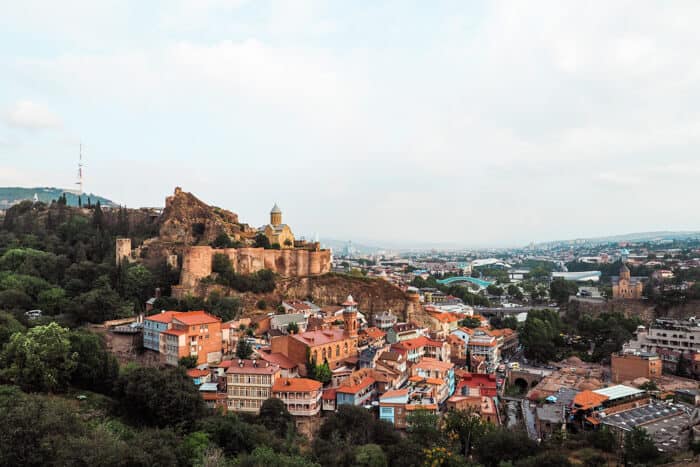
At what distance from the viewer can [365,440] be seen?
21.1 m

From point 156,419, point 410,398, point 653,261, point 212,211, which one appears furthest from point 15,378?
point 653,261

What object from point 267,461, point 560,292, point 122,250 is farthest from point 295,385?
point 560,292

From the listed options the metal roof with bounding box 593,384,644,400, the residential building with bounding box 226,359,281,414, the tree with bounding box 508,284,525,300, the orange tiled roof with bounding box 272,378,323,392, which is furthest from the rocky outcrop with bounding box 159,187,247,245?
the tree with bounding box 508,284,525,300

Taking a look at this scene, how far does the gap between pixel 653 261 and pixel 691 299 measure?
4012cm

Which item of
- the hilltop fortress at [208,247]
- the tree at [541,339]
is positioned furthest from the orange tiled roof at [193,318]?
the tree at [541,339]

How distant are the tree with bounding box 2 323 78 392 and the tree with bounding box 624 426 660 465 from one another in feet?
76.0

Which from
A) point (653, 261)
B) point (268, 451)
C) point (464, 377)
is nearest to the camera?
point (268, 451)

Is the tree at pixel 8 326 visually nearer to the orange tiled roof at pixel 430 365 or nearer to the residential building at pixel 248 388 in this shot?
the residential building at pixel 248 388

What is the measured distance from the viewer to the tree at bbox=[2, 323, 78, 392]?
22.1 m

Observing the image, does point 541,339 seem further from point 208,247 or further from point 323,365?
point 208,247

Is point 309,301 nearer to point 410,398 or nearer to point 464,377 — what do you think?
point 464,377

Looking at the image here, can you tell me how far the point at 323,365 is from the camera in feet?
88.0

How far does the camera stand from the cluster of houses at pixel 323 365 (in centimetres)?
2373

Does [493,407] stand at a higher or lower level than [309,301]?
lower
